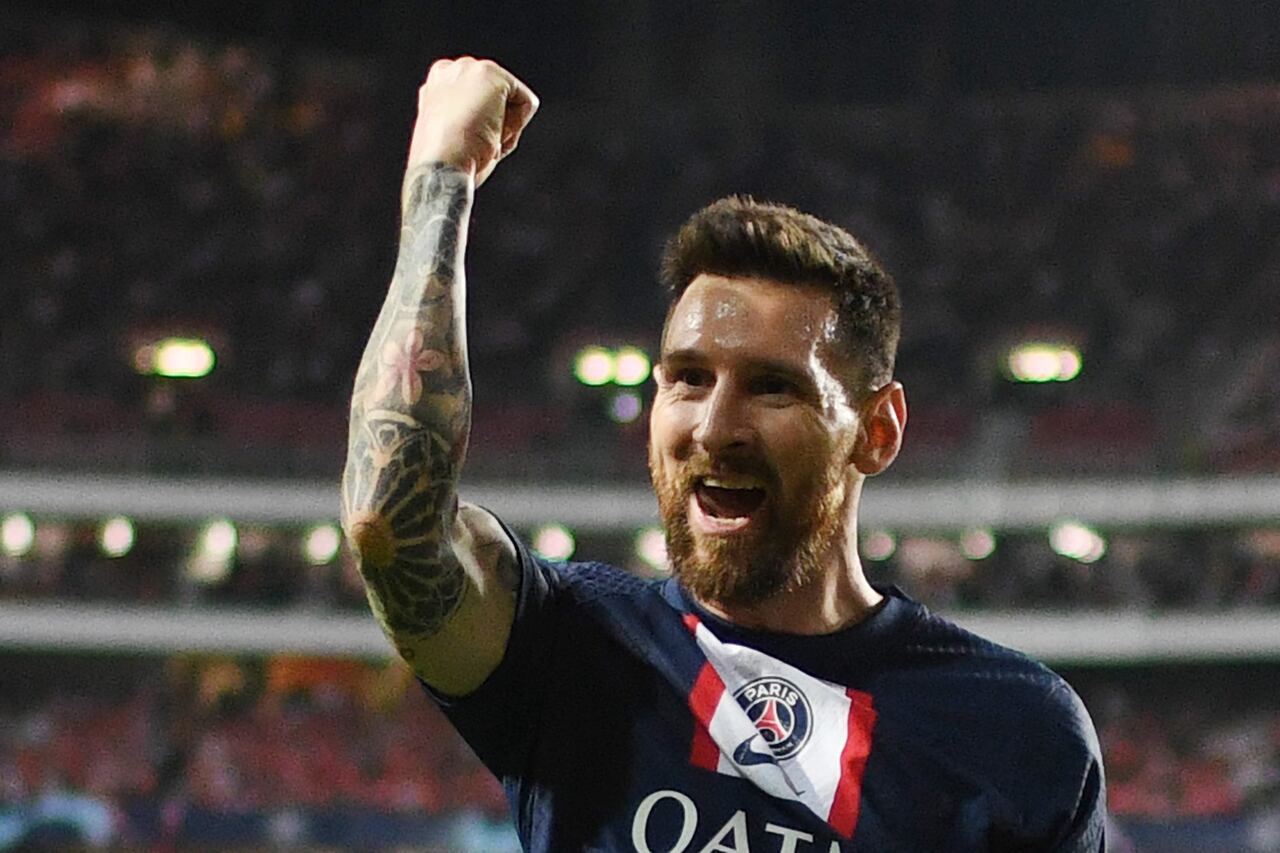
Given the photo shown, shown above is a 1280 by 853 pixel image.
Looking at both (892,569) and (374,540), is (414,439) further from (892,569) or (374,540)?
(892,569)

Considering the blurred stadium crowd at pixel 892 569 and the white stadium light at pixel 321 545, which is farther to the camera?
the white stadium light at pixel 321 545

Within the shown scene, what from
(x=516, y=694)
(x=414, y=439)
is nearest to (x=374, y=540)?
(x=414, y=439)

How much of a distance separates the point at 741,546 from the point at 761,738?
0.98 ft

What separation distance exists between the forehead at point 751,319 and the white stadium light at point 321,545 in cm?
2490

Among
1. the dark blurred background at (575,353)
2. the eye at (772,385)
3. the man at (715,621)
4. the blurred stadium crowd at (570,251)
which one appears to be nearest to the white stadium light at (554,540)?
the dark blurred background at (575,353)

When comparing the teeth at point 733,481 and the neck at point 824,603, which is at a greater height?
the teeth at point 733,481

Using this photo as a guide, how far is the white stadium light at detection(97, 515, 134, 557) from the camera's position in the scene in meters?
26.9

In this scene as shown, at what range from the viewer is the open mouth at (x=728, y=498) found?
8.38ft

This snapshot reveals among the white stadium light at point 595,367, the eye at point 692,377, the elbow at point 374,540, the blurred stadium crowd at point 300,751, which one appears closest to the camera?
the elbow at point 374,540

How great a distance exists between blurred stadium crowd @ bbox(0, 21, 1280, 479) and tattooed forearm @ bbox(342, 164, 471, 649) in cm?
2323

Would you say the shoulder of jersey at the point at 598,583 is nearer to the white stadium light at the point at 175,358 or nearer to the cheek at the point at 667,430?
the cheek at the point at 667,430

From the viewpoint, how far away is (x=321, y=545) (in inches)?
1072

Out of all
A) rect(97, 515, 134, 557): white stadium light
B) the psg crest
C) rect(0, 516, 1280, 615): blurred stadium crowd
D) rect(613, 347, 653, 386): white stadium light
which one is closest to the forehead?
the psg crest

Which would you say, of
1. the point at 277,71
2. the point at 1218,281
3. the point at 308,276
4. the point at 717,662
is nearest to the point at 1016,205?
the point at 1218,281
